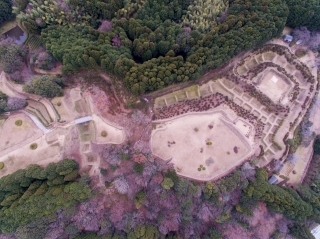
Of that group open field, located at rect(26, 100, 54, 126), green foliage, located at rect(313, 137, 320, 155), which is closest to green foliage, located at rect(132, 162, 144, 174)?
open field, located at rect(26, 100, 54, 126)

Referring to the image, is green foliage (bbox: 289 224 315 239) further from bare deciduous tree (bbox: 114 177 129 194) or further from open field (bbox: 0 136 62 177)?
open field (bbox: 0 136 62 177)

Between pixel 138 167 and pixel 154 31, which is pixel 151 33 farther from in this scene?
pixel 138 167

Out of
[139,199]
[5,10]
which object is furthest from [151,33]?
[5,10]

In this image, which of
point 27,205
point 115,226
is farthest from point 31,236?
point 115,226

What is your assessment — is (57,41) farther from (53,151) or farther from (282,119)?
(282,119)

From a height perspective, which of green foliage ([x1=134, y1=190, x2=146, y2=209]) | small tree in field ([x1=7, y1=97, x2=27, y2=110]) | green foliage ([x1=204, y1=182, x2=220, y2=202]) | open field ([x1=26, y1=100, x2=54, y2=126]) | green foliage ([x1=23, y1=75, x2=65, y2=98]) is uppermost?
green foliage ([x1=23, y1=75, x2=65, y2=98])
